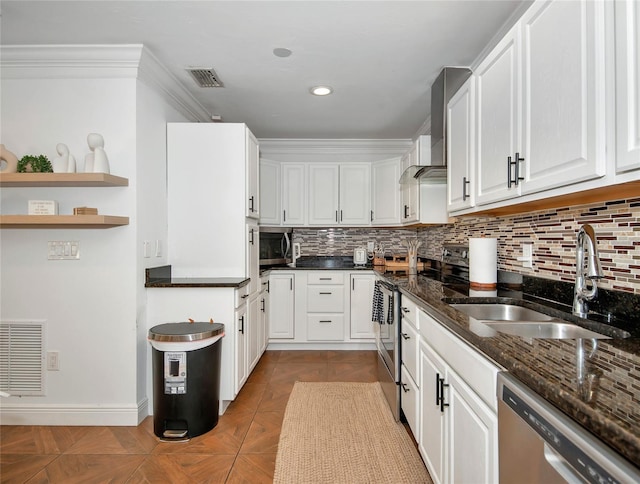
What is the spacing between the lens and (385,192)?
413 cm

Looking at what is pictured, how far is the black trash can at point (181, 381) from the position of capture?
2199 mm

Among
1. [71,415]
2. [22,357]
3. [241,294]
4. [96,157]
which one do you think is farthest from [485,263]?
[22,357]

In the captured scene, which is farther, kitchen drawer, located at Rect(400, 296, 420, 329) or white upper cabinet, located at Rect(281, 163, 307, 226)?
white upper cabinet, located at Rect(281, 163, 307, 226)

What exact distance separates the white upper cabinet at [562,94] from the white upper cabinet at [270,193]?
121 inches

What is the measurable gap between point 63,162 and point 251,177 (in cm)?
129

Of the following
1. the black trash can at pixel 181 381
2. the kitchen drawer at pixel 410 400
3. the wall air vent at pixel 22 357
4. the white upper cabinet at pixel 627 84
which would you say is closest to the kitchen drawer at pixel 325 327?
the kitchen drawer at pixel 410 400

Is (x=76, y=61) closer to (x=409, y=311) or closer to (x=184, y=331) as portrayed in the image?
(x=184, y=331)

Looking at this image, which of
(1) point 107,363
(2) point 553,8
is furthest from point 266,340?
(2) point 553,8

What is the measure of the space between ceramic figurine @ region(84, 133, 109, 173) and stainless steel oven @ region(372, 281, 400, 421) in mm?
2106

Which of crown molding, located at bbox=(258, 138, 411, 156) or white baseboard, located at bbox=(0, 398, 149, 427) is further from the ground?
crown molding, located at bbox=(258, 138, 411, 156)

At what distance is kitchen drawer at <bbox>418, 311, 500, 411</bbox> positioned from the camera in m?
1.06

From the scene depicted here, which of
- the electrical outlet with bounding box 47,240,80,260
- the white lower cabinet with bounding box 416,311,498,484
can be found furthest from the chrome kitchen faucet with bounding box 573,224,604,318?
the electrical outlet with bounding box 47,240,80,260

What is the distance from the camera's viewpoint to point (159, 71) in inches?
103

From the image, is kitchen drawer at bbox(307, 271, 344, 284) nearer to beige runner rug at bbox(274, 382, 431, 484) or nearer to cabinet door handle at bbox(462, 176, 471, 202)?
beige runner rug at bbox(274, 382, 431, 484)
